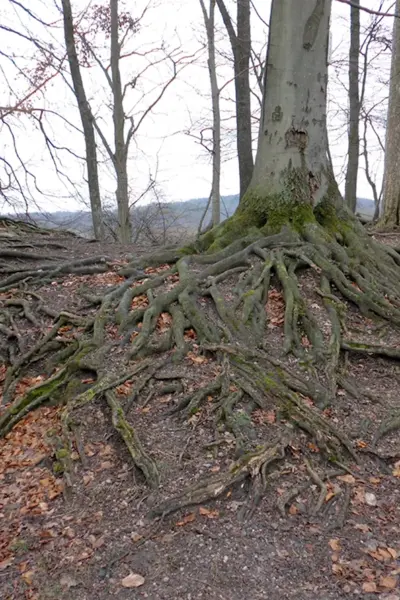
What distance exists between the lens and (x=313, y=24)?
569 cm

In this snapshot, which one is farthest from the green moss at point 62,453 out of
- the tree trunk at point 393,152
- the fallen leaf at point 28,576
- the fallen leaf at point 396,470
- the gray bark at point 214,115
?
the gray bark at point 214,115

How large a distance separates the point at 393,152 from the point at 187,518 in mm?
9015

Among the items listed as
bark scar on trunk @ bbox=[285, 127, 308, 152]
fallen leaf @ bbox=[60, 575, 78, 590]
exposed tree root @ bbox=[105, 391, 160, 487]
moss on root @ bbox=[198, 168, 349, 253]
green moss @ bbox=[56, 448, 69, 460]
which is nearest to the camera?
fallen leaf @ bbox=[60, 575, 78, 590]

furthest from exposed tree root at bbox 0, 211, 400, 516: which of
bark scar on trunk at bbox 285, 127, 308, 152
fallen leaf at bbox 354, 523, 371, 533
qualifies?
bark scar on trunk at bbox 285, 127, 308, 152

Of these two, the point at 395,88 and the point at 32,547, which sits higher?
the point at 395,88

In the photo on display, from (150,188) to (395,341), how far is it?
1938 cm

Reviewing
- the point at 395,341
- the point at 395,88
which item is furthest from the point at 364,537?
the point at 395,88

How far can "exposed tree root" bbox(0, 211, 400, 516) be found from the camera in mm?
3717

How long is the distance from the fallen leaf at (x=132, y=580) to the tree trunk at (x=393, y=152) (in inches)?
337

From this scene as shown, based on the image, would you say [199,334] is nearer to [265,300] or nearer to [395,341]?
[265,300]

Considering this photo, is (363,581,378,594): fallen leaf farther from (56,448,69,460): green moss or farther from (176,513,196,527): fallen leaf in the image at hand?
(56,448,69,460): green moss

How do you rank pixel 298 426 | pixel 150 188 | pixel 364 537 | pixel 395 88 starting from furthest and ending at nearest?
pixel 150 188 < pixel 395 88 < pixel 298 426 < pixel 364 537

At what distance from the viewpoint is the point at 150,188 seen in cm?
2295

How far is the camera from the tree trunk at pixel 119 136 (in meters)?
15.5
